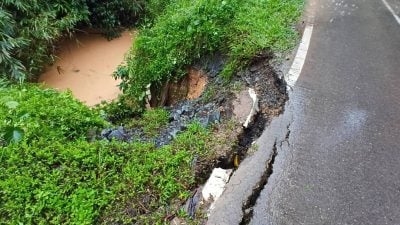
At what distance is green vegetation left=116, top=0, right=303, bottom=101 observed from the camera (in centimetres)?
542

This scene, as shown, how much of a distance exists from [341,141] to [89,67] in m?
6.68

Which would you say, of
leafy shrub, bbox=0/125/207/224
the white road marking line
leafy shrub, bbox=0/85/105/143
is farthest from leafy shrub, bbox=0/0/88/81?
the white road marking line

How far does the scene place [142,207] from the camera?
114 inches

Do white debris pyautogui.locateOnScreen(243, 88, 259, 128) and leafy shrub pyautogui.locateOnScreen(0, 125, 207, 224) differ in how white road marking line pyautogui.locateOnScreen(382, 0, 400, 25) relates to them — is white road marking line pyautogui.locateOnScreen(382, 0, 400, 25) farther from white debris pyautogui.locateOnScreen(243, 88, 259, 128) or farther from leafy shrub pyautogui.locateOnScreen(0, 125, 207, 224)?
leafy shrub pyautogui.locateOnScreen(0, 125, 207, 224)

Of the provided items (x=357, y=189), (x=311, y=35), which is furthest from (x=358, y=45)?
(x=357, y=189)

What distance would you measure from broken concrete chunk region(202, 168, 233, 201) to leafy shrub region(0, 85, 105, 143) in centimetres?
144

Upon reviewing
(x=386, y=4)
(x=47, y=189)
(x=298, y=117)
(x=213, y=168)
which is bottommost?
(x=386, y=4)

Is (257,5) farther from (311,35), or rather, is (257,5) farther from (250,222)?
(250,222)

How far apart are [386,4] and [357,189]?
20.2ft

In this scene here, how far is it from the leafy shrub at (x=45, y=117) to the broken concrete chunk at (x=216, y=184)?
1.44 metres

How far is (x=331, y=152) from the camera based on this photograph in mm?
3611

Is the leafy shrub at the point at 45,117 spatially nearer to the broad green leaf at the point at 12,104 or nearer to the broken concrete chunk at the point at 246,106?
the broad green leaf at the point at 12,104

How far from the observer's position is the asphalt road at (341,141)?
301 centimetres

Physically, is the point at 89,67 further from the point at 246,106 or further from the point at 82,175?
the point at 82,175
